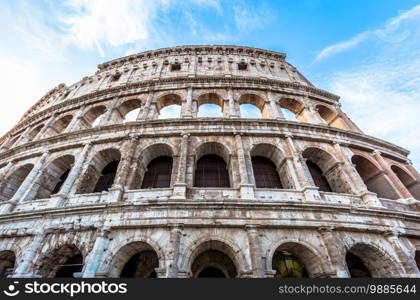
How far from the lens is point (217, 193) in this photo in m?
7.32

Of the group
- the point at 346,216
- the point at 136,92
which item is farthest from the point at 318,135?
the point at 136,92

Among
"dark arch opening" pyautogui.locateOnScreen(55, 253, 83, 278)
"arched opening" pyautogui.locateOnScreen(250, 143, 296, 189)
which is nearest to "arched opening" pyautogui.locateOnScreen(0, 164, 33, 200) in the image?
"dark arch opening" pyautogui.locateOnScreen(55, 253, 83, 278)

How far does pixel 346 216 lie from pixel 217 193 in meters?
4.67

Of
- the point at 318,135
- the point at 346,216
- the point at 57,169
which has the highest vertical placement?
the point at 318,135

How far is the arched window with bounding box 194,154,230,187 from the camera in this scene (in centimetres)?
866

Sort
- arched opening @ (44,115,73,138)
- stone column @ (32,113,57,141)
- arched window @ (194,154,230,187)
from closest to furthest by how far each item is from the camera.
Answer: arched window @ (194,154,230,187)
stone column @ (32,113,57,141)
arched opening @ (44,115,73,138)

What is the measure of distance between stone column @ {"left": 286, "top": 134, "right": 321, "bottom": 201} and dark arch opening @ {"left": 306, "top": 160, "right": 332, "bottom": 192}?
65.9 inches

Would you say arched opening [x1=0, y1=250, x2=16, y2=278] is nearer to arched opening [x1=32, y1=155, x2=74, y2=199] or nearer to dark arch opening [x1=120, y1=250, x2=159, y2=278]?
arched opening [x1=32, y1=155, x2=74, y2=199]

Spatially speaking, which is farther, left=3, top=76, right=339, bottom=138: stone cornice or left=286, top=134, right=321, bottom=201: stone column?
left=3, top=76, right=339, bottom=138: stone cornice

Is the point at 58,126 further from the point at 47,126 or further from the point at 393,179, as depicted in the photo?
the point at 393,179

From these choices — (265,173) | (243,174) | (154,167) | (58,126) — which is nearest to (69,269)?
(154,167)

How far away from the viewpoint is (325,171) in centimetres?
952

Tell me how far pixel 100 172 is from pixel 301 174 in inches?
361

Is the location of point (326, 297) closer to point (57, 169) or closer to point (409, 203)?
point (409, 203)
